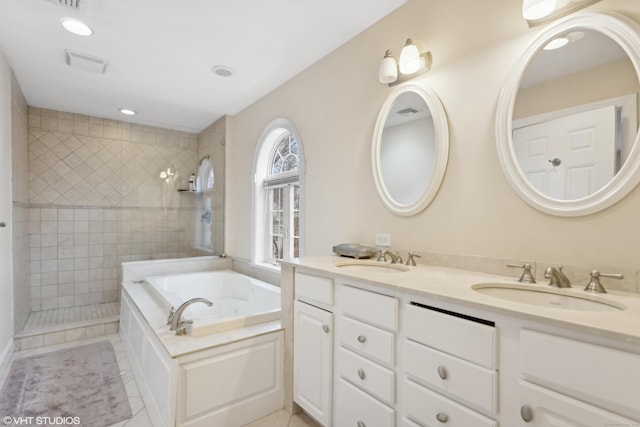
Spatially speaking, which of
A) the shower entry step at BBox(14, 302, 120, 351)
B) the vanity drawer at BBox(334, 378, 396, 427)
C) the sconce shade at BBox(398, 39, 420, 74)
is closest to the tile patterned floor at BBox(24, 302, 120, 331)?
the shower entry step at BBox(14, 302, 120, 351)

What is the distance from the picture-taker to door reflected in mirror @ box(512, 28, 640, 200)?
1163 millimetres

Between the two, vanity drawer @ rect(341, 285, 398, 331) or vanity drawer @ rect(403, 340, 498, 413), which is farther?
vanity drawer @ rect(341, 285, 398, 331)

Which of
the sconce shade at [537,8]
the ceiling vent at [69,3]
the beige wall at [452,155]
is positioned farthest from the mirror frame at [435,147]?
the ceiling vent at [69,3]

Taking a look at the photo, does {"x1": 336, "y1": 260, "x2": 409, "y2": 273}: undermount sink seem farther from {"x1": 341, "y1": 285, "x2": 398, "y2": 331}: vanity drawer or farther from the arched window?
the arched window

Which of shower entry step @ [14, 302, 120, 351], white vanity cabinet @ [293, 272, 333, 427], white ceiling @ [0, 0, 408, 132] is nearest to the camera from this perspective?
white vanity cabinet @ [293, 272, 333, 427]

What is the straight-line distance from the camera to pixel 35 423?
190cm

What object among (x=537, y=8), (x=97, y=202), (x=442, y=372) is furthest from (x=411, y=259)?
(x=97, y=202)

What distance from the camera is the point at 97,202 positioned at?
4.09 metres

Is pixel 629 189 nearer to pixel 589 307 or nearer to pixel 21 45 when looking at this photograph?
pixel 589 307

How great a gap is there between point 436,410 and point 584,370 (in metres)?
0.53

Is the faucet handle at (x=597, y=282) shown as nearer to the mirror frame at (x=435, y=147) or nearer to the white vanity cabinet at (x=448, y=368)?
the white vanity cabinet at (x=448, y=368)

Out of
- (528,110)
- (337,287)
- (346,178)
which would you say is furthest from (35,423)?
(528,110)

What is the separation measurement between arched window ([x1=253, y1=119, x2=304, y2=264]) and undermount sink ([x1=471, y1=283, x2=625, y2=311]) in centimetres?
202

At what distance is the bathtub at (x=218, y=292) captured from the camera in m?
2.85
